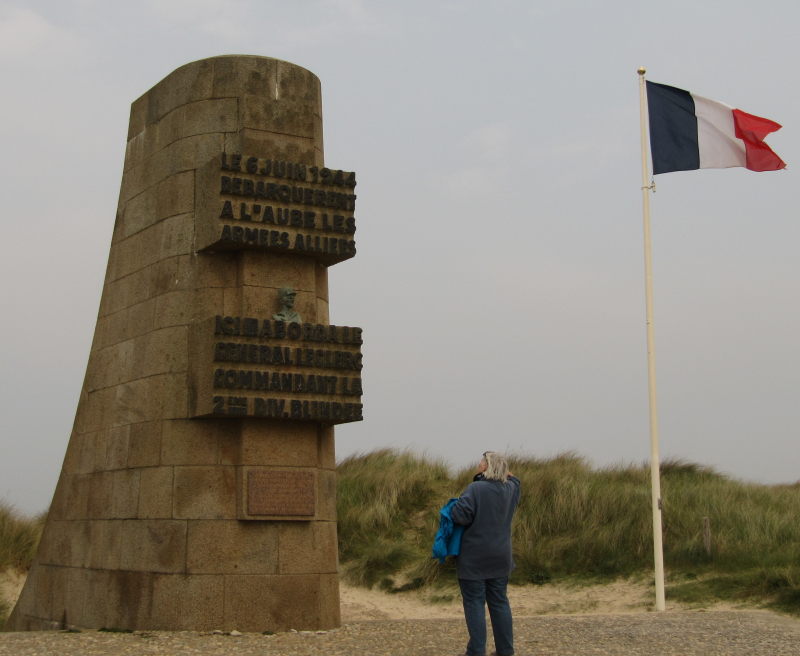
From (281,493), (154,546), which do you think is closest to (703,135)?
(281,493)

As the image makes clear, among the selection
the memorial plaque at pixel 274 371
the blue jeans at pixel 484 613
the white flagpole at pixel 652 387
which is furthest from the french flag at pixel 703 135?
the blue jeans at pixel 484 613

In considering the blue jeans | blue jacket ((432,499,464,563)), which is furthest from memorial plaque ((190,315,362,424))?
the blue jeans

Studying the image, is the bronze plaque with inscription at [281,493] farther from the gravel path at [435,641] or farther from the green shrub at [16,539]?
the green shrub at [16,539]

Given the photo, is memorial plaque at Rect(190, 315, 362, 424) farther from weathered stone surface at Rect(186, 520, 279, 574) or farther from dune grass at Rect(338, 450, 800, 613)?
dune grass at Rect(338, 450, 800, 613)

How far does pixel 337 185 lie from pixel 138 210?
2.40 metres

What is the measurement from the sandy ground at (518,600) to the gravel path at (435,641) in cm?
398

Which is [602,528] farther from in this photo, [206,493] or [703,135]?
[206,493]

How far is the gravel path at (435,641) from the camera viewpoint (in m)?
9.09

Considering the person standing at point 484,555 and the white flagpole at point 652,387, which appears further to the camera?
the white flagpole at point 652,387

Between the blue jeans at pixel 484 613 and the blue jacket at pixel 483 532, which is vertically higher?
the blue jacket at pixel 483 532

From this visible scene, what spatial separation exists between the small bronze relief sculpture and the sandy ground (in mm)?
6252

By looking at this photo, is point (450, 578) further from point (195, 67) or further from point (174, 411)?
point (195, 67)

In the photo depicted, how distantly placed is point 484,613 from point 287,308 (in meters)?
3.97

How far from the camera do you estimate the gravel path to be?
29.8ft
